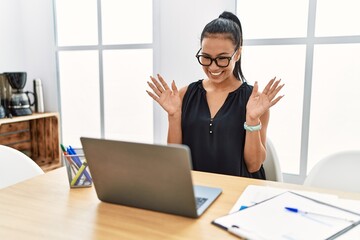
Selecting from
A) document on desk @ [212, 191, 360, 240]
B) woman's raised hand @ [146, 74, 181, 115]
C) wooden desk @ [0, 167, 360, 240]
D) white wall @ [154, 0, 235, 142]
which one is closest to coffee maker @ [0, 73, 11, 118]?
white wall @ [154, 0, 235, 142]

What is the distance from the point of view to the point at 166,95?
1563 millimetres

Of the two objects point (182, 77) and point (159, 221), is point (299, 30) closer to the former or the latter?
point (182, 77)

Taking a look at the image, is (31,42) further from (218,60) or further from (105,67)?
(218,60)

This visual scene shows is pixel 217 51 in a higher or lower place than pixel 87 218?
higher

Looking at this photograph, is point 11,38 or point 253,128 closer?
point 253,128

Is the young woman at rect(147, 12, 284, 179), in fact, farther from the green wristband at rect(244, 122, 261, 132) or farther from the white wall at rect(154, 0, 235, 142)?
the white wall at rect(154, 0, 235, 142)

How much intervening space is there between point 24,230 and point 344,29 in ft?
7.23

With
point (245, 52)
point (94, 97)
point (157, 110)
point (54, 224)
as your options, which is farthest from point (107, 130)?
point (54, 224)

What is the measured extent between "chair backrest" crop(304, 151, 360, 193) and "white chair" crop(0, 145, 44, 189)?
1.07 metres

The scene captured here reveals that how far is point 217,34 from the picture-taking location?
1.54 metres

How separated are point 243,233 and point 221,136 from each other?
0.79 meters

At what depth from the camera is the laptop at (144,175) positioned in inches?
32.2

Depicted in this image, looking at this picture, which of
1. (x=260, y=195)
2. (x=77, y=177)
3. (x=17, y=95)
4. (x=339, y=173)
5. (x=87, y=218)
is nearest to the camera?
(x=87, y=218)

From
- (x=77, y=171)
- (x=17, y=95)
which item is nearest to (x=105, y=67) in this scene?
(x=17, y=95)
